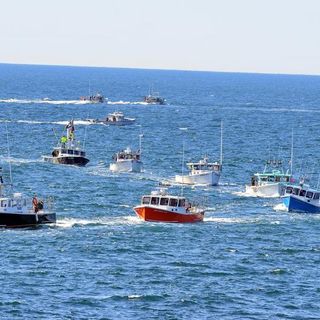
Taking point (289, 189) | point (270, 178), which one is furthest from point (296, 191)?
point (270, 178)

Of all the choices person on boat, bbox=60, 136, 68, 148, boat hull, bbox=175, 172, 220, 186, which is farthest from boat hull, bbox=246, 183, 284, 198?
person on boat, bbox=60, 136, 68, 148

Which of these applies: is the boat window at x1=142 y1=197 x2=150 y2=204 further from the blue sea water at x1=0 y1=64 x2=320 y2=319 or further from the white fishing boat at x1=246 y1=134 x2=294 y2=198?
the white fishing boat at x1=246 y1=134 x2=294 y2=198

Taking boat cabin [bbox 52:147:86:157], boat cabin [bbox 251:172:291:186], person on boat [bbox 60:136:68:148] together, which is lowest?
boat cabin [bbox 52:147:86:157]

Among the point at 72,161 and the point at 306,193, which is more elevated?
the point at 306,193

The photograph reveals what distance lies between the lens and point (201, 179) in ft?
490

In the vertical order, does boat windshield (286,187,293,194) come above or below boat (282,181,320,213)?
above

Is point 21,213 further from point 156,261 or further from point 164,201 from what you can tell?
point 156,261

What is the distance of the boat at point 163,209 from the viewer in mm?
113625

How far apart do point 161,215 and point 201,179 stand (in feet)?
117

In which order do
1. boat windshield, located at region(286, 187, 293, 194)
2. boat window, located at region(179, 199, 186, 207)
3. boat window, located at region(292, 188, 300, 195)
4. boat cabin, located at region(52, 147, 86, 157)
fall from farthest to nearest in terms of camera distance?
boat cabin, located at region(52, 147, 86, 157) < boat windshield, located at region(286, 187, 293, 194) < boat window, located at region(292, 188, 300, 195) < boat window, located at region(179, 199, 186, 207)

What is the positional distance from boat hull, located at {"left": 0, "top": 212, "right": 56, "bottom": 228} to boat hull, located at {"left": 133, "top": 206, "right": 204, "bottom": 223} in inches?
366

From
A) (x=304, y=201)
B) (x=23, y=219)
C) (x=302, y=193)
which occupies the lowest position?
(x=23, y=219)

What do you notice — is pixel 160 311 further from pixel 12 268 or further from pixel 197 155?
pixel 197 155

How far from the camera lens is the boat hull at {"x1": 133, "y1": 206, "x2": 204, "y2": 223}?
113688 millimetres
